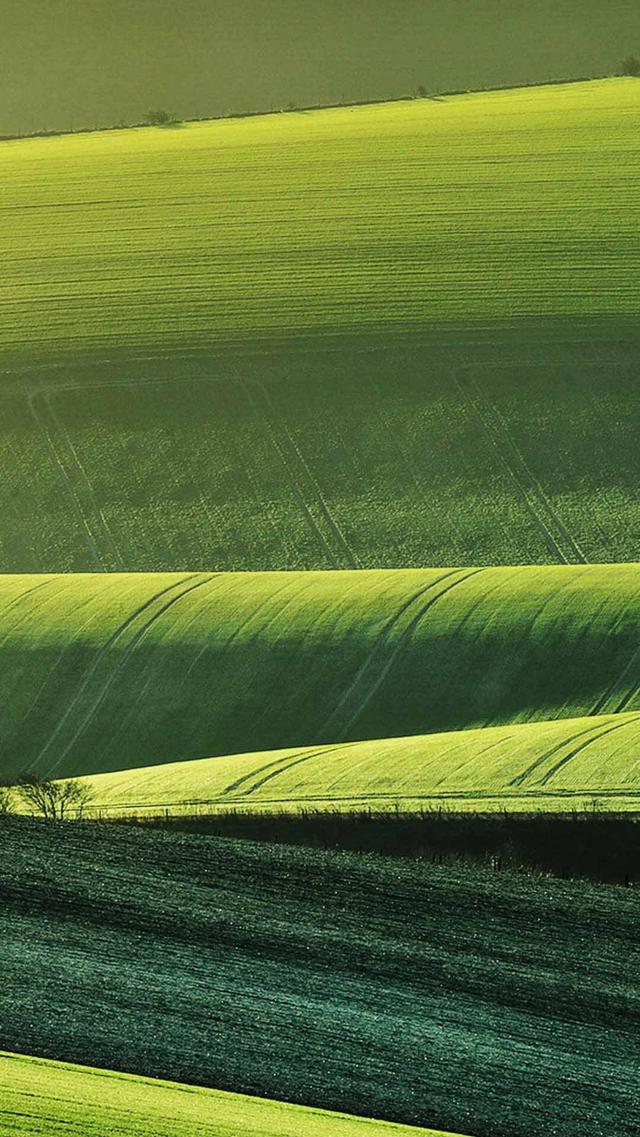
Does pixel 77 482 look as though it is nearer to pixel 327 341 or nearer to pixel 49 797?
pixel 327 341

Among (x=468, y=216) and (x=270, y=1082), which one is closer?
(x=270, y=1082)

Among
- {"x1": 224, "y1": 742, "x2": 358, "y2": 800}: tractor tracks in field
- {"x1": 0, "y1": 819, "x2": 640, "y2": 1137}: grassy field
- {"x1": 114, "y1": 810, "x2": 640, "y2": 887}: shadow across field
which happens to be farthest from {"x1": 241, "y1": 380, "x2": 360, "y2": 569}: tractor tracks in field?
{"x1": 0, "y1": 819, "x2": 640, "y2": 1137}: grassy field

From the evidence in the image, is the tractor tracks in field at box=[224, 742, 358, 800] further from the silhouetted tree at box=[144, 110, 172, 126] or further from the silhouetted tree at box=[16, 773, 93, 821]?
the silhouetted tree at box=[144, 110, 172, 126]

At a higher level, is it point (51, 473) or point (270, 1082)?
point (270, 1082)

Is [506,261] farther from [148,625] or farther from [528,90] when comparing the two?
[148,625]

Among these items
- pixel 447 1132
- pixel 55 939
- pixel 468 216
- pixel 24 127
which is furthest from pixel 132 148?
pixel 447 1132

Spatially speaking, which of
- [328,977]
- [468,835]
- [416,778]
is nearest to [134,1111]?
[328,977]

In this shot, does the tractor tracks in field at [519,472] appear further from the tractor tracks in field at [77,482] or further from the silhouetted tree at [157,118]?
the silhouetted tree at [157,118]
